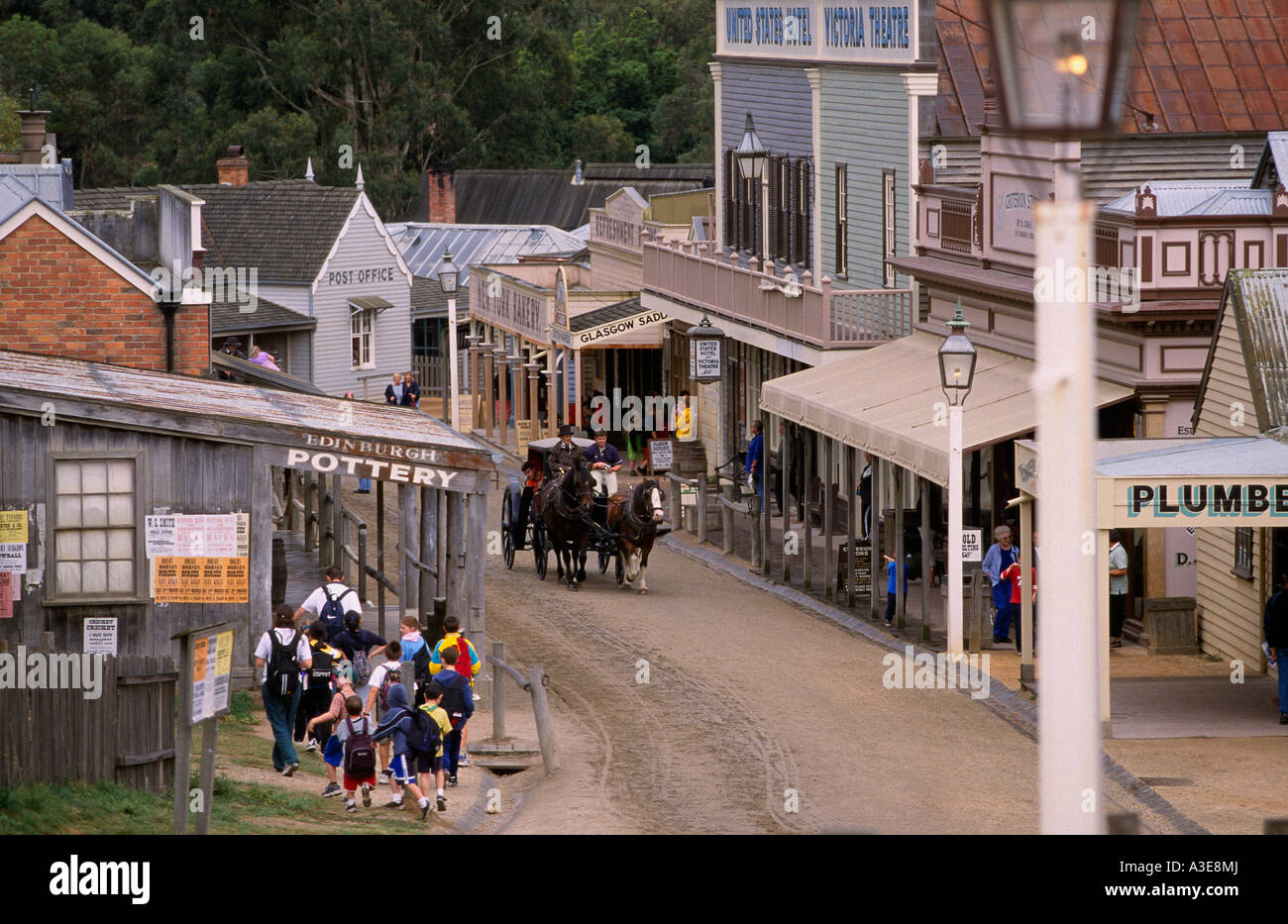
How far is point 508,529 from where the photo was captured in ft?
91.7

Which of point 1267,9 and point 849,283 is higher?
point 1267,9

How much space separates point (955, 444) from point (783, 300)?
10.2 metres

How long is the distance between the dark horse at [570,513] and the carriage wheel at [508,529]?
51.9 inches

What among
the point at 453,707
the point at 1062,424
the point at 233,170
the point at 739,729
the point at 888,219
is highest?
the point at 233,170

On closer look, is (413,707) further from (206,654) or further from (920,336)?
(920,336)

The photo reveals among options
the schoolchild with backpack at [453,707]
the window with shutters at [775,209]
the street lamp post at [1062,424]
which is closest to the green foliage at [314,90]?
the window with shutters at [775,209]

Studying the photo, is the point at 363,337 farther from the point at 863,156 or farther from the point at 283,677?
the point at 283,677

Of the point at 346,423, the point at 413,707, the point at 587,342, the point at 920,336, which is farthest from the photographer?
the point at 587,342

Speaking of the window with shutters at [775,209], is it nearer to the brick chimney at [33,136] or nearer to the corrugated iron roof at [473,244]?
the brick chimney at [33,136]

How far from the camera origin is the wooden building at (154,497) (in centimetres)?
1814

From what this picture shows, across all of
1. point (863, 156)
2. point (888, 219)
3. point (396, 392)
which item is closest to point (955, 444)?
point (888, 219)
